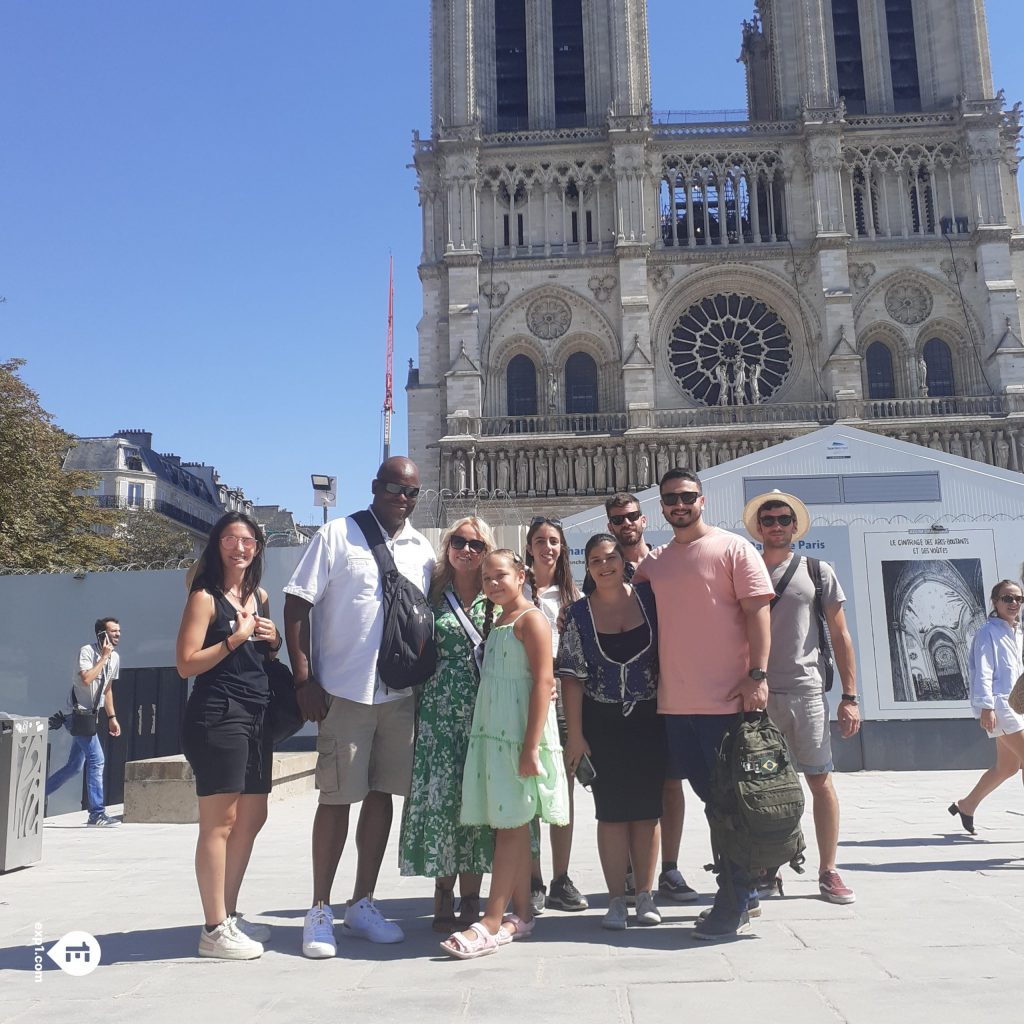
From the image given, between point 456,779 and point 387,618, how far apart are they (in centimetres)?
78

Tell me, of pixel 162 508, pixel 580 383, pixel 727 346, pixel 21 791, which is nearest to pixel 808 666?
pixel 21 791

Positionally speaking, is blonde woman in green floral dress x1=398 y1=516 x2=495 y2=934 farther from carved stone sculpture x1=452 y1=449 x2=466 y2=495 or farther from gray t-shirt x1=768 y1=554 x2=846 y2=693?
carved stone sculpture x1=452 y1=449 x2=466 y2=495

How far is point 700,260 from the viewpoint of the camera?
107 ft

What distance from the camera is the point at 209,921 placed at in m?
4.23

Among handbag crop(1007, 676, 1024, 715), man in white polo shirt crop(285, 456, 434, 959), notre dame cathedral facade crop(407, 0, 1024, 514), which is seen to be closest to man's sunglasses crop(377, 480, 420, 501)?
man in white polo shirt crop(285, 456, 434, 959)

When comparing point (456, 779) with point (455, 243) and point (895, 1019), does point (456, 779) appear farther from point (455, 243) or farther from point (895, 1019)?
point (455, 243)

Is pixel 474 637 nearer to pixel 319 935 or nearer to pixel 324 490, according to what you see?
pixel 319 935

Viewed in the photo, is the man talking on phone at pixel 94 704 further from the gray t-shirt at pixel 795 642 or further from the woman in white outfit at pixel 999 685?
the woman in white outfit at pixel 999 685

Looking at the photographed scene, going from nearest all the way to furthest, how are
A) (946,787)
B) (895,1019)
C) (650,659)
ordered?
(895,1019), (650,659), (946,787)

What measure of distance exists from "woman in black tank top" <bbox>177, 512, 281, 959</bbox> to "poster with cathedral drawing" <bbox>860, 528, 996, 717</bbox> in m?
9.16

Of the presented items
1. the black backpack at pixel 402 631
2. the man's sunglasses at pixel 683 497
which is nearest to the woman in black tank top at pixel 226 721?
the black backpack at pixel 402 631

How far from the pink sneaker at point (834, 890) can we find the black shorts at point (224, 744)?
2.69 meters

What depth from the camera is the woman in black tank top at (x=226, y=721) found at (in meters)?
4.25

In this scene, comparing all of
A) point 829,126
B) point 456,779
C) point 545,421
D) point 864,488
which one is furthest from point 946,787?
point 829,126
